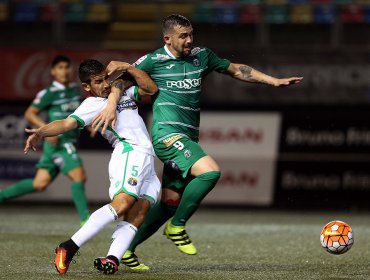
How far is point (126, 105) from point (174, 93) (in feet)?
1.47

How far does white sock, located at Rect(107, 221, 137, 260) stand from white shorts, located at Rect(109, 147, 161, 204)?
22cm

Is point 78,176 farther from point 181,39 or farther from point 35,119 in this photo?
point 181,39

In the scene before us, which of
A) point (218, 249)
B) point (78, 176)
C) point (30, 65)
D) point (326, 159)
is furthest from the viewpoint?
point (30, 65)

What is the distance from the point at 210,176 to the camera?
6.88 meters

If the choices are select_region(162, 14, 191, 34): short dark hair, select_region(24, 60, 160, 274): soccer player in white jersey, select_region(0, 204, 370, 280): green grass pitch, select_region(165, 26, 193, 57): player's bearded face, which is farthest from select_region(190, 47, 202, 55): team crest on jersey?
select_region(0, 204, 370, 280): green grass pitch

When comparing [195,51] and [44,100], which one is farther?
[44,100]

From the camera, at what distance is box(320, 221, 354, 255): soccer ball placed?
276 inches

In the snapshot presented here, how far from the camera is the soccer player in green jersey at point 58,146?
10.8 meters

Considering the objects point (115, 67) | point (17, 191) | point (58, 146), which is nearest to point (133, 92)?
point (115, 67)

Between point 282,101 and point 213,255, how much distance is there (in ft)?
20.3

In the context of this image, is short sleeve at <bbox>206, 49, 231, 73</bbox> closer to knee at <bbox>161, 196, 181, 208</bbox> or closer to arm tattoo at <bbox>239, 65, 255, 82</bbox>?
arm tattoo at <bbox>239, 65, 255, 82</bbox>

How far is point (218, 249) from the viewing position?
8.78 metres

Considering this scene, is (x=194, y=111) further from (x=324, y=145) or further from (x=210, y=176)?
(x=324, y=145)

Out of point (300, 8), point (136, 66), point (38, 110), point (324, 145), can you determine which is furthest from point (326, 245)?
point (300, 8)
